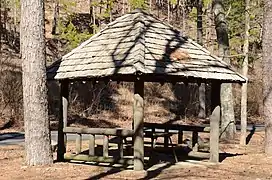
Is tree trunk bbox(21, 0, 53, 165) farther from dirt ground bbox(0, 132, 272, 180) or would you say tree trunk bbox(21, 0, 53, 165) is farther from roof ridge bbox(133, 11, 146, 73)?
roof ridge bbox(133, 11, 146, 73)

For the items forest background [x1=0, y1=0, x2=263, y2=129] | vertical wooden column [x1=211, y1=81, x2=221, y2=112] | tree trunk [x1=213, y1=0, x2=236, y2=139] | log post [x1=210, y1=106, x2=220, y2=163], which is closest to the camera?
log post [x1=210, y1=106, x2=220, y2=163]

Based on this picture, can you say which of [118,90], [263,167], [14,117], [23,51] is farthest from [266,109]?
[118,90]

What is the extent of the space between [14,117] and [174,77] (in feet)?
54.4

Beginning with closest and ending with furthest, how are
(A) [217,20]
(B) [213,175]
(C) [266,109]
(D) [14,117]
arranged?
1. (B) [213,175]
2. (C) [266,109]
3. (A) [217,20]
4. (D) [14,117]

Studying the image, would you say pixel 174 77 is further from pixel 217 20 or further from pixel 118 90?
pixel 118 90

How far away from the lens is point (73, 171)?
1081cm

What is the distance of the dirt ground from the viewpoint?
10133mm

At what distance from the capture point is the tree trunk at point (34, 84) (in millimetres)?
11414

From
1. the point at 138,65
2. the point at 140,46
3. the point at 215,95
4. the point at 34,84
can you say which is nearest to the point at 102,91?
the point at 215,95

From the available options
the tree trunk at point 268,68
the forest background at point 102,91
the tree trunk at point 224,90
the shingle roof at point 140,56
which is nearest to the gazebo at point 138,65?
the shingle roof at point 140,56

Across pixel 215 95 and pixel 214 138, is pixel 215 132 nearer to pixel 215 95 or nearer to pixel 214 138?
pixel 214 138

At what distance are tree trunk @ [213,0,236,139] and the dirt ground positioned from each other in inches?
210

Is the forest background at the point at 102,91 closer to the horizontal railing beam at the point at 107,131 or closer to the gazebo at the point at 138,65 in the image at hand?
the gazebo at the point at 138,65

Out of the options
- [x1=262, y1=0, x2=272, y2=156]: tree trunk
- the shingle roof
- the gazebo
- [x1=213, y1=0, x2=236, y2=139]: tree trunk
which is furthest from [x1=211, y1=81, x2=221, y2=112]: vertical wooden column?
[x1=213, y1=0, x2=236, y2=139]: tree trunk
